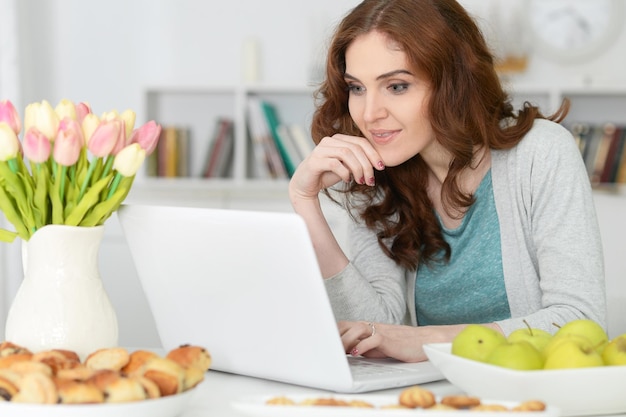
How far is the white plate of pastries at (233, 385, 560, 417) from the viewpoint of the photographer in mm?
736

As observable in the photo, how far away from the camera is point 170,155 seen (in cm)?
372

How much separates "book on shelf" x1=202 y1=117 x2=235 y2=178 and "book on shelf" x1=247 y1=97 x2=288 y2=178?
0.12 metres

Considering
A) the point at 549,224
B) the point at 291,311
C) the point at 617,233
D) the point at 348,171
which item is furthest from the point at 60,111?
the point at 617,233

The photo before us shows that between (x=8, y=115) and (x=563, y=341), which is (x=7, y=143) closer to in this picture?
(x=8, y=115)

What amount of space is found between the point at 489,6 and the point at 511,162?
2.19 m

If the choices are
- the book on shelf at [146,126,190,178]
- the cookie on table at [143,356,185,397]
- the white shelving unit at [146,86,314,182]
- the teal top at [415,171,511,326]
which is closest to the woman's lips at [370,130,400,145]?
the teal top at [415,171,511,326]

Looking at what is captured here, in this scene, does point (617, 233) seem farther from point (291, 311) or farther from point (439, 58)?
point (291, 311)

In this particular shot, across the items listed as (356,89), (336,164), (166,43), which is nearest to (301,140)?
(166,43)

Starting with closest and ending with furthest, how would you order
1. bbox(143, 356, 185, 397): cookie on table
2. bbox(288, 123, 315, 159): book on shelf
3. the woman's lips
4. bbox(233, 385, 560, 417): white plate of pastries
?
1. bbox(233, 385, 560, 417): white plate of pastries
2. bbox(143, 356, 185, 397): cookie on table
3. the woman's lips
4. bbox(288, 123, 315, 159): book on shelf

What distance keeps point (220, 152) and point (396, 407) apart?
300cm

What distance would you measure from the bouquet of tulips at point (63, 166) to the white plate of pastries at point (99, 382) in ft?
0.62

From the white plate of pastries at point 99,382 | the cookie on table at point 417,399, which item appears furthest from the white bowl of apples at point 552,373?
the white plate of pastries at point 99,382

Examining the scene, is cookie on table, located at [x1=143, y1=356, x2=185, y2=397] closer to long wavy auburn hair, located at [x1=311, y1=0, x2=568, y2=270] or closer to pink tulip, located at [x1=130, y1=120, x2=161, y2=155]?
pink tulip, located at [x1=130, y1=120, x2=161, y2=155]

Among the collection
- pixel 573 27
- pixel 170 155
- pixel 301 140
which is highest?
pixel 573 27
